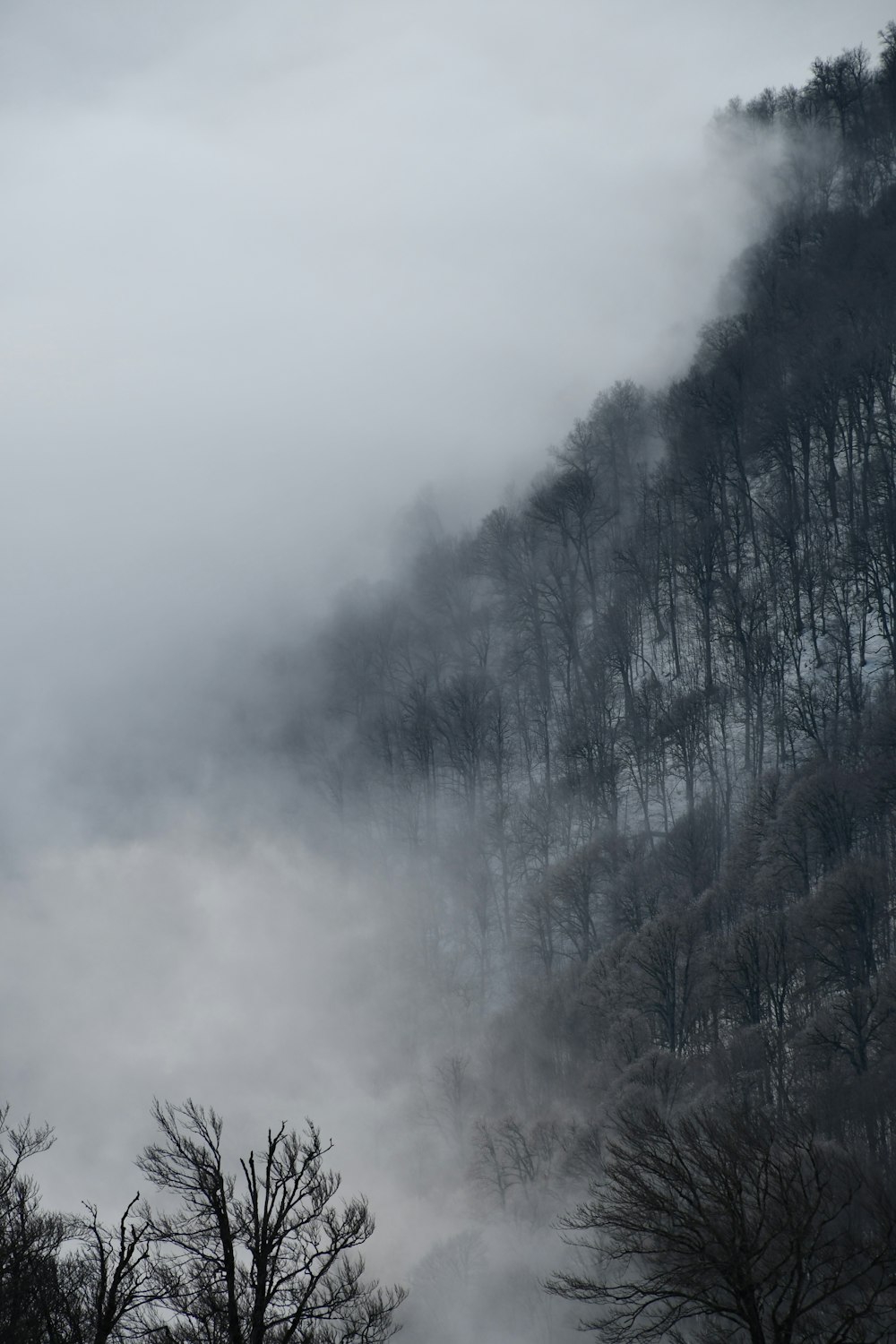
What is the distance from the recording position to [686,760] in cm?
6544

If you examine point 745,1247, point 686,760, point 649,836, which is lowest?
point 745,1247

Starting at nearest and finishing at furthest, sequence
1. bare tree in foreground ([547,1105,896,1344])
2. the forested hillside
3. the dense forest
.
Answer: bare tree in foreground ([547,1105,896,1344])
the dense forest
the forested hillside

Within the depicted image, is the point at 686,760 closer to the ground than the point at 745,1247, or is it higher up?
higher up

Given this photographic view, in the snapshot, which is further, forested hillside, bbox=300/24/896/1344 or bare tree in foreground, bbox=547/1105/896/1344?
forested hillside, bbox=300/24/896/1344

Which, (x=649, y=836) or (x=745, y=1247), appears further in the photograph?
(x=649, y=836)

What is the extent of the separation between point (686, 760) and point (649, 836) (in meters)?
4.97

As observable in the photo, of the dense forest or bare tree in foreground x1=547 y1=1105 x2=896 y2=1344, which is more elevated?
the dense forest

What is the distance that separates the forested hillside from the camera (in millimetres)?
42469

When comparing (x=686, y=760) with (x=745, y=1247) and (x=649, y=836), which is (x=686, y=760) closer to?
(x=649, y=836)

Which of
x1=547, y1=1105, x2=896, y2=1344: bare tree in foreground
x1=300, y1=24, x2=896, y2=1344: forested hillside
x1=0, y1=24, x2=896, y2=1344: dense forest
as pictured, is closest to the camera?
x1=547, y1=1105, x2=896, y2=1344: bare tree in foreground

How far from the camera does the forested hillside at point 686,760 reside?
139 feet

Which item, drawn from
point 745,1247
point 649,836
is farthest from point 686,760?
point 745,1247

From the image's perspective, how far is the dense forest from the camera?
2231cm

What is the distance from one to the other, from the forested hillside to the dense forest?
26 centimetres
